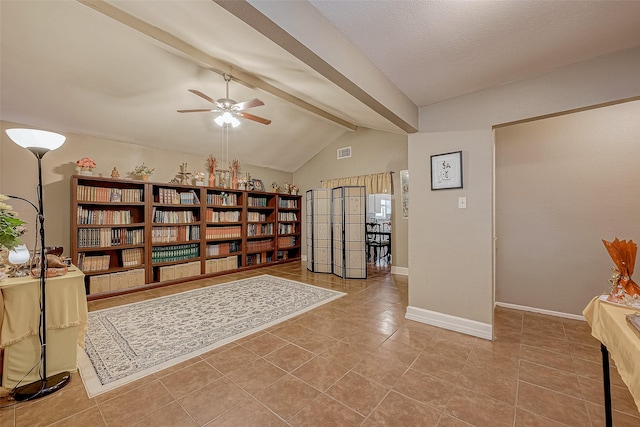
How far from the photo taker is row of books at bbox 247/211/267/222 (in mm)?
6127

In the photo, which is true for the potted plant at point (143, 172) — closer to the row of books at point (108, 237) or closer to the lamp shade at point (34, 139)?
the row of books at point (108, 237)

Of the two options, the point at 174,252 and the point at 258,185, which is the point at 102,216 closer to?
the point at 174,252

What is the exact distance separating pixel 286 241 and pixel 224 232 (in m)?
1.79

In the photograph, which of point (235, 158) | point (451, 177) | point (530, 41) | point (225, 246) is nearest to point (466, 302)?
point (451, 177)

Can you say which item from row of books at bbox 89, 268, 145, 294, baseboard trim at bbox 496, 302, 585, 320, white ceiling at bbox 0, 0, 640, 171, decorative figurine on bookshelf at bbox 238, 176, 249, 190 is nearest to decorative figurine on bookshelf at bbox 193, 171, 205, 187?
white ceiling at bbox 0, 0, 640, 171

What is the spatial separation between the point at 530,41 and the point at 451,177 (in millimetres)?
1242

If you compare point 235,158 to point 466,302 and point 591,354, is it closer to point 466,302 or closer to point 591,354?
point 466,302

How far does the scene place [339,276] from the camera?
5.08 meters

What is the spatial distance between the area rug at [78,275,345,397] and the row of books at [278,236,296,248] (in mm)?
2285

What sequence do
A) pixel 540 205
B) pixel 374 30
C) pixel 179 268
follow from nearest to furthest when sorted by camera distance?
pixel 374 30
pixel 540 205
pixel 179 268

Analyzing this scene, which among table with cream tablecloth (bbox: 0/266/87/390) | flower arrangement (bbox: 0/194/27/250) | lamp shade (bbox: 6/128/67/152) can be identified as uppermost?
lamp shade (bbox: 6/128/67/152)

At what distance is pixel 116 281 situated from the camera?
12.8 ft

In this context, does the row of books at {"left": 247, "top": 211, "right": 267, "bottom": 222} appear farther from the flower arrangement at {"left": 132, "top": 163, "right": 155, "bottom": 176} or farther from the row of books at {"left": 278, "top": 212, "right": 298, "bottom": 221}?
the flower arrangement at {"left": 132, "top": 163, "right": 155, "bottom": 176}

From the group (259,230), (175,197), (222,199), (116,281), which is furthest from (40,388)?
(259,230)
